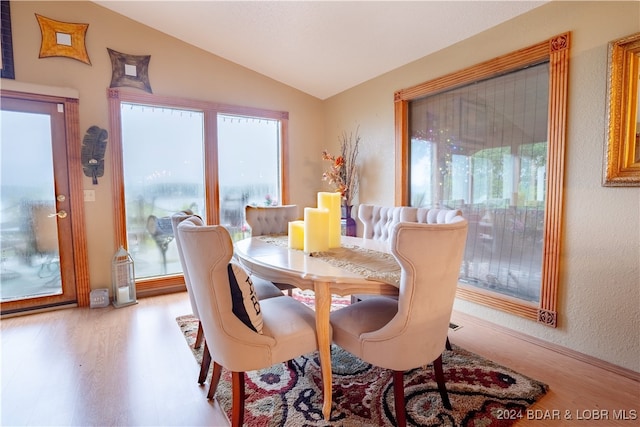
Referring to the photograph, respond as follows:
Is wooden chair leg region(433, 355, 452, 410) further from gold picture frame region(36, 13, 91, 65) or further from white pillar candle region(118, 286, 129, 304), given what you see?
gold picture frame region(36, 13, 91, 65)

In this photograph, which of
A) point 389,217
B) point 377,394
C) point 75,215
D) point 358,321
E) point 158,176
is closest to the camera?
point 358,321

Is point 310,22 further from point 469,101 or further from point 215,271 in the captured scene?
point 215,271

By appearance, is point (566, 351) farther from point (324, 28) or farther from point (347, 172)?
point (324, 28)

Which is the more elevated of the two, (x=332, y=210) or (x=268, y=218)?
(x=332, y=210)

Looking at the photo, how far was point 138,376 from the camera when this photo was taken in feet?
6.50

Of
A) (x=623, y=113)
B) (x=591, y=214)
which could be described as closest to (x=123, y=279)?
(x=591, y=214)

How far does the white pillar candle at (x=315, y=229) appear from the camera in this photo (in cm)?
196

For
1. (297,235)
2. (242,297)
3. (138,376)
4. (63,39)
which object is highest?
(63,39)

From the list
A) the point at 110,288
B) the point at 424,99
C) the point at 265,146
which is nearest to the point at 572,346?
the point at 424,99

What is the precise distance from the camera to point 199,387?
73.6 inches

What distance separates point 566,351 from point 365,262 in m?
1.68

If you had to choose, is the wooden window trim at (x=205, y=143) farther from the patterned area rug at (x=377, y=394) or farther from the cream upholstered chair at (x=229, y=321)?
the cream upholstered chair at (x=229, y=321)

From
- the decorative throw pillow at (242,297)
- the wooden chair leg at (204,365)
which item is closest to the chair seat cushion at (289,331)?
the decorative throw pillow at (242,297)

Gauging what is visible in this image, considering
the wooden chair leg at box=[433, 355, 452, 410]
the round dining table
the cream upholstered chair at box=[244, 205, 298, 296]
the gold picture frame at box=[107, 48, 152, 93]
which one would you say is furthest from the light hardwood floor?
the gold picture frame at box=[107, 48, 152, 93]
